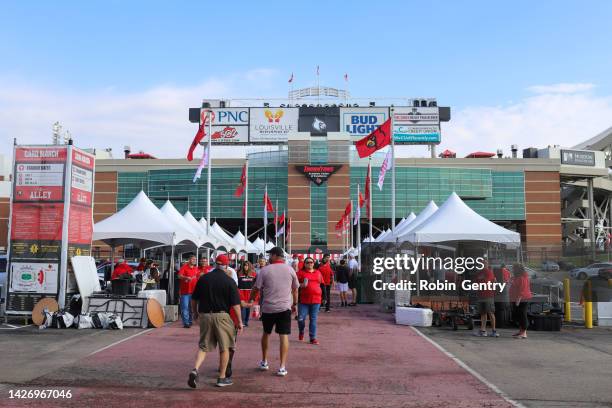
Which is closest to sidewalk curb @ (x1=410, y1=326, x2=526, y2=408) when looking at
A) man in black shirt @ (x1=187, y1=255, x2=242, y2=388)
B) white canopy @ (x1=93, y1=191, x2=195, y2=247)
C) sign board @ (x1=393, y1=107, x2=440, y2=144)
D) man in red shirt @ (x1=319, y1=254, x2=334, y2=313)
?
man in black shirt @ (x1=187, y1=255, x2=242, y2=388)

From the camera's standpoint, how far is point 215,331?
7539mm

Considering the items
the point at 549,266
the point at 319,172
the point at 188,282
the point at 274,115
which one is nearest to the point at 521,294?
the point at 188,282

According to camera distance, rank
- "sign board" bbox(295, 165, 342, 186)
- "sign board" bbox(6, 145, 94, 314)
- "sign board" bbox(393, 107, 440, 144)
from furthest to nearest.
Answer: "sign board" bbox(295, 165, 342, 186) → "sign board" bbox(393, 107, 440, 144) → "sign board" bbox(6, 145, 94, 314)

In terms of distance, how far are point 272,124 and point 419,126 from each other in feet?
68.2

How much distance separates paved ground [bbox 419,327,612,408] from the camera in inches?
282

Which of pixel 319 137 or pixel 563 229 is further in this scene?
pixel 563 229

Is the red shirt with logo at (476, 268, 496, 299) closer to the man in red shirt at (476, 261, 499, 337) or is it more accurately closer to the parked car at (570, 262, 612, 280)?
the man in red shirt at (476, 261, 499, 337)

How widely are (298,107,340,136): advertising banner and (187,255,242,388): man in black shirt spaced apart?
77522mm

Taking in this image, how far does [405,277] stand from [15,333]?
11180mm

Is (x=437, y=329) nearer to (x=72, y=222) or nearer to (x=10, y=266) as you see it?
Result: (x=72, y=222)

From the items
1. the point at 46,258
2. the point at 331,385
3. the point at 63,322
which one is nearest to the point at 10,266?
the point at 46,258

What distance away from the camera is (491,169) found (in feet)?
287

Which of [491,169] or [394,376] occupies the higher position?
[491,169]

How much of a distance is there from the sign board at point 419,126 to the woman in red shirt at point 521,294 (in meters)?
70.9
